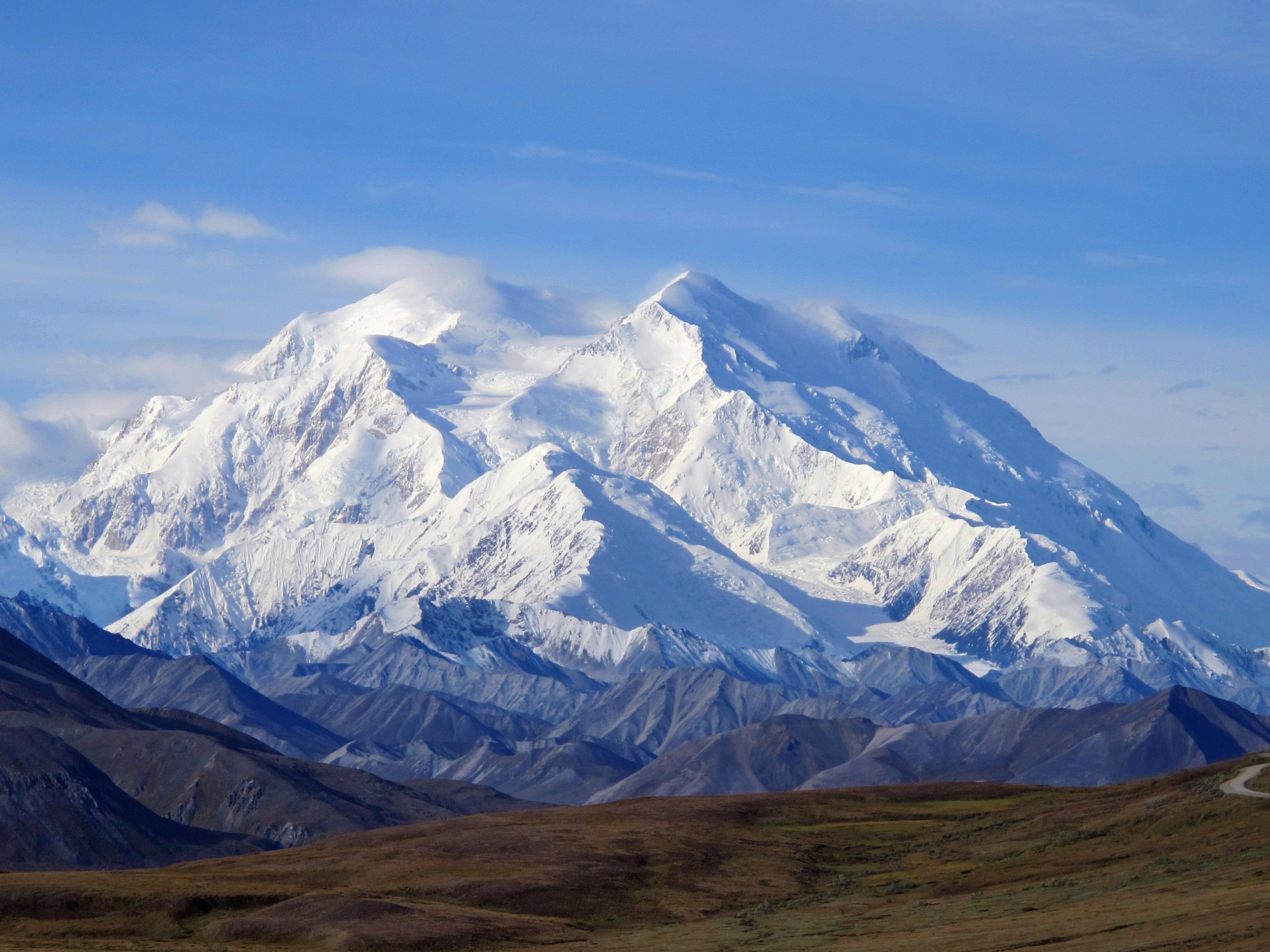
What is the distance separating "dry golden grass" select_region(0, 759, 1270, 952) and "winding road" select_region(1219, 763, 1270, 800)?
2.13m

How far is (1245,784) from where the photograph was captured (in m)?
122

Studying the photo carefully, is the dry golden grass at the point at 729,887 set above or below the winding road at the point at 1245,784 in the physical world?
below

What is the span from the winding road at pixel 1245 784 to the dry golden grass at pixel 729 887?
213 centimetres

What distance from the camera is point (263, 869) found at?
130 meters

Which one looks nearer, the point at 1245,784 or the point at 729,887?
the point at 1245,784

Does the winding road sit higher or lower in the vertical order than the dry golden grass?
higher

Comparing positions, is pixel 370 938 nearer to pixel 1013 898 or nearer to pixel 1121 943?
pixel 1013 898

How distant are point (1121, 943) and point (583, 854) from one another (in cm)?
6004

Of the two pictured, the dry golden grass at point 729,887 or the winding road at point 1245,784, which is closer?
the dry golden grass at point 729,887

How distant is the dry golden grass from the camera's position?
92.0m

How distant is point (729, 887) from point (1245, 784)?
33.7 metres

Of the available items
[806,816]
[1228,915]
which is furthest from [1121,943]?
[806,816]

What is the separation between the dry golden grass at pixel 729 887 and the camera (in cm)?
9200

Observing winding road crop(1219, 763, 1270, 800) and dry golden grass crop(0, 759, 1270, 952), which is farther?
winding road crop(1219, 763, 1270, 800)
